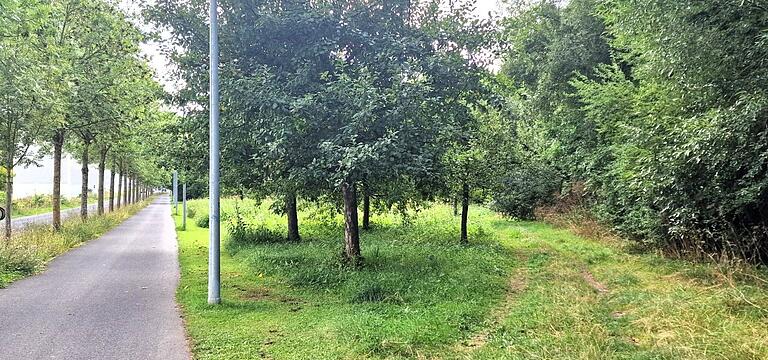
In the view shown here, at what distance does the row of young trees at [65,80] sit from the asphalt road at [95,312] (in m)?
3.59

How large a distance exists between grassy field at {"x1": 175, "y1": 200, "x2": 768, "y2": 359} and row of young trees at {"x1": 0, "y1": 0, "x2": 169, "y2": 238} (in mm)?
5022

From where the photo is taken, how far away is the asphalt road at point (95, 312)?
5664mm

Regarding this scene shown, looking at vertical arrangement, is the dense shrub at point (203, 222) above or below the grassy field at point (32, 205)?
below

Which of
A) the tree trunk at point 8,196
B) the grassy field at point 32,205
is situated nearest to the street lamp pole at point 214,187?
the tree trunk at point 8,196

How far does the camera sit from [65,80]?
13289 millimetres

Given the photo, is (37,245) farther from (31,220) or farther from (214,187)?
(31,220)

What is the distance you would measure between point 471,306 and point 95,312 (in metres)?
5.10

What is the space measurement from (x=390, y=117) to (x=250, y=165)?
5.03 metres

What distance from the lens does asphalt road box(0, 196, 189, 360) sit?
566cm

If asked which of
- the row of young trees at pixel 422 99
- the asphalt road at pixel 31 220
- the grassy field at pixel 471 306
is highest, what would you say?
the row of young trees at pixel 422 99

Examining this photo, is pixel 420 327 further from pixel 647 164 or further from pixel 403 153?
pixel 647 164

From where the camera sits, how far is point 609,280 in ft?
33.0

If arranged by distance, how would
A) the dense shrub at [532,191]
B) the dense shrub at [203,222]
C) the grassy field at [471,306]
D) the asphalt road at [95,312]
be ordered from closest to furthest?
the grassy field at [471,306] → the asphalt road at [95,312] → the dense shrub at [203,222] → the dense shrub at [532,191]

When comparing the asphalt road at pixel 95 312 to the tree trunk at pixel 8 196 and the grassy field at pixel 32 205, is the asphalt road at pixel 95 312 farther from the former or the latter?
the grassy field at pixel 32 205
